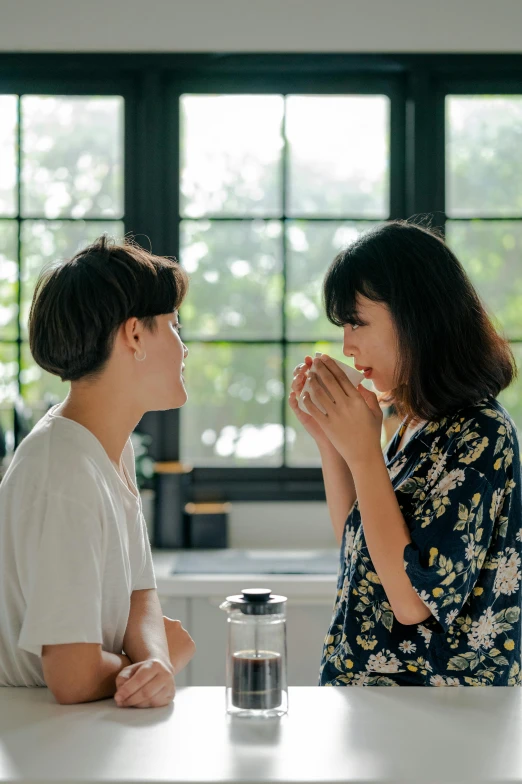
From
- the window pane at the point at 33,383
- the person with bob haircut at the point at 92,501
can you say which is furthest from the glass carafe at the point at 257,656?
the window pane at the point at 33,383

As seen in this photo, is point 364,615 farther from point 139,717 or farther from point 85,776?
point 85,776

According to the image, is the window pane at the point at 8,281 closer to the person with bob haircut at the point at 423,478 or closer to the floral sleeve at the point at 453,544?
the person with bob haircut at the point at 423,478

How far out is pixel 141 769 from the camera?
859mm

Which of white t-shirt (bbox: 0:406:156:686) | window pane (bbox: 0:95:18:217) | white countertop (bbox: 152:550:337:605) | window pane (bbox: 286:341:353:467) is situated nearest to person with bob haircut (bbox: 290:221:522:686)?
white t-shirt (bbox: 0:406:156:686)

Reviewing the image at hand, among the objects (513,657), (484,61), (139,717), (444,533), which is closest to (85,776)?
(139,717)

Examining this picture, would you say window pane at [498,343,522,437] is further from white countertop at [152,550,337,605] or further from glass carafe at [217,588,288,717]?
glass carafe at [217,588,288,717]

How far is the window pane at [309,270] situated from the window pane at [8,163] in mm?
971

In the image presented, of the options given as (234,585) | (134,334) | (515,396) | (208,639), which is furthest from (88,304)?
(515,396)

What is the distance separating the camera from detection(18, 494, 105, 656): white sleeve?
3.34ft

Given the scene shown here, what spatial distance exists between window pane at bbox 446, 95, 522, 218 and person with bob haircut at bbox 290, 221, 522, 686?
176 cm

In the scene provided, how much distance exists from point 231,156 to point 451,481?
2.11 m

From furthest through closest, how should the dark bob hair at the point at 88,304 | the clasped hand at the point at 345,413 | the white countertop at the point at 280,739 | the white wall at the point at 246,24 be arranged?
the white wall at the point at 246,24 → the clasped hand at the point at 345,413 → the dark bob hair at the point at 88,304 → the white countertop at the point at 280,739

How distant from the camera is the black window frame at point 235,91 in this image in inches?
120

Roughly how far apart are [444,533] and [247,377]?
1.91 metres
